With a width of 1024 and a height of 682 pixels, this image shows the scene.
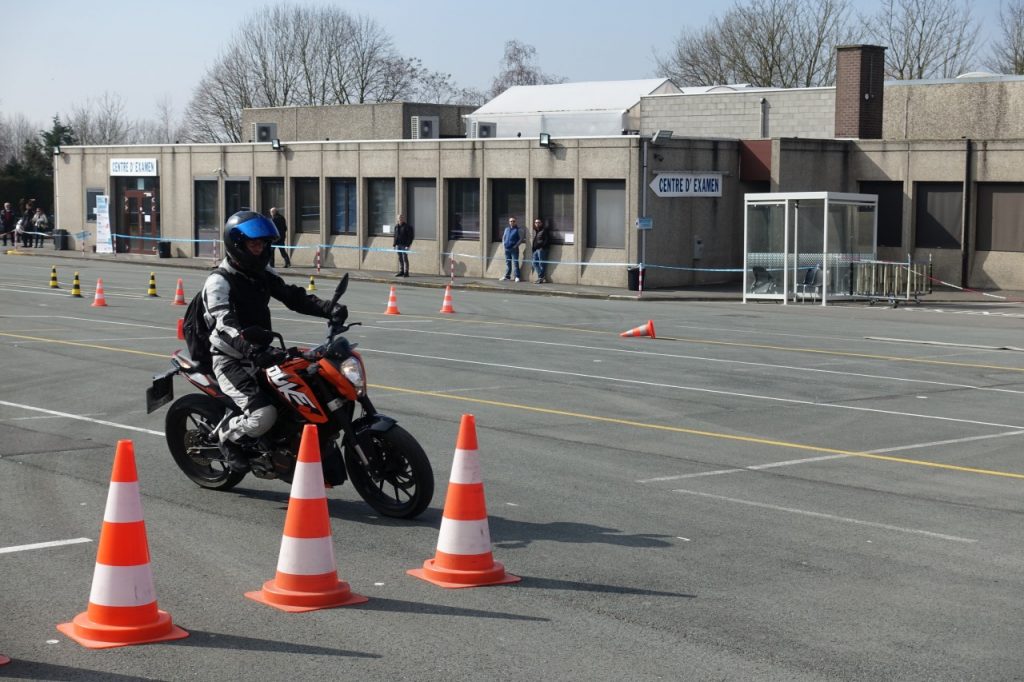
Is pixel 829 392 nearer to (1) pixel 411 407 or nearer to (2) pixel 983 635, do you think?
(1) pixel 411 407

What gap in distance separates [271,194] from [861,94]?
2071 cm

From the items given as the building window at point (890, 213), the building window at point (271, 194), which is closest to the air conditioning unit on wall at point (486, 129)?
the building window at point (271, 194)

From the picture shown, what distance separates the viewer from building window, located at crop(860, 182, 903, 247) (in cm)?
3934

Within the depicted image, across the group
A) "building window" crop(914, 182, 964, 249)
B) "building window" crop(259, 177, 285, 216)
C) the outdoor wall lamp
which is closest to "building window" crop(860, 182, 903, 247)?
"building window" crop(914, 182, 964, 249)

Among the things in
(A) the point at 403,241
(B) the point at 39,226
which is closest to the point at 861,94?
(A) the point at 403,241

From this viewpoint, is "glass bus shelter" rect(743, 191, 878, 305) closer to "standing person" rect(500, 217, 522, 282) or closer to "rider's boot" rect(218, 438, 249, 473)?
"standing person" rect(500, 217, 522, 282)

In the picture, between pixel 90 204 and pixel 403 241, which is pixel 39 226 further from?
pixel 403 241

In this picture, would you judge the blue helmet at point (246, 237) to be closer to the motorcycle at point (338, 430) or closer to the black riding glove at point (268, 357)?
the motorcycle at point (338, 430)

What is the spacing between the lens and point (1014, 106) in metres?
42.0

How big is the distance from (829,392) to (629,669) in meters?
10.2

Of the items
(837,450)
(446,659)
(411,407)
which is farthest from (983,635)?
(411,407)

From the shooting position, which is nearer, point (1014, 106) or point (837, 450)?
point (837, 450)

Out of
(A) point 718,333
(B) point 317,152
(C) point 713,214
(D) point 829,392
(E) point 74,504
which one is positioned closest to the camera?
(E) point 74,504

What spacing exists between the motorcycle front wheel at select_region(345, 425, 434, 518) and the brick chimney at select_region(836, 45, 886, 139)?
115ft
